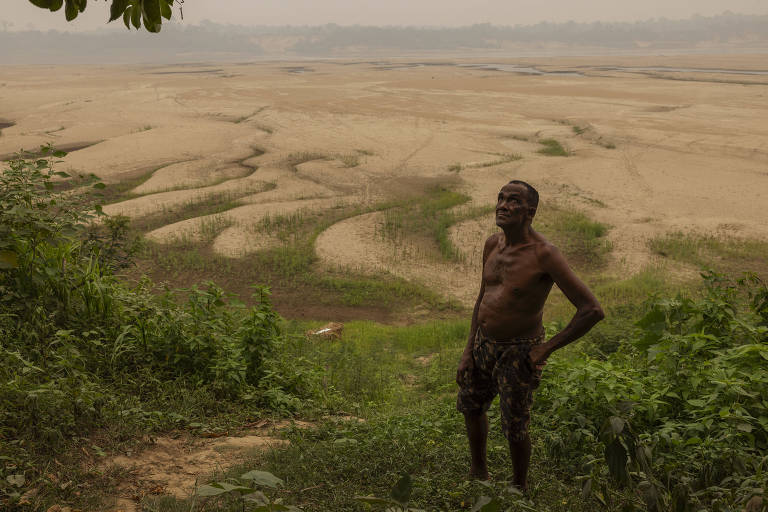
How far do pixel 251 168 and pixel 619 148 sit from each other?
10.8 metres

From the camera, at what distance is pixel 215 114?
87.5ft

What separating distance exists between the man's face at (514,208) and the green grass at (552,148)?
1616cm

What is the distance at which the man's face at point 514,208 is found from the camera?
318 centimetres

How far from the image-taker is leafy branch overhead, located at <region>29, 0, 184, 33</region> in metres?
2.34

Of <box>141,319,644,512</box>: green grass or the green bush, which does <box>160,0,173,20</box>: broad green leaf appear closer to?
<box>141,319,644,512</box>: green grass

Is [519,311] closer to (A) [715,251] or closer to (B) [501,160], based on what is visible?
(A) [715,251]

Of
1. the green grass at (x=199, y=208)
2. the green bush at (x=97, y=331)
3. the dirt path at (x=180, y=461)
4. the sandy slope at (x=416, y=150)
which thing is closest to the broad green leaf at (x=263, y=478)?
the dirt path at (x=180, y=461)

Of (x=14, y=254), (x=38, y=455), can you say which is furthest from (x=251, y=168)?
(x=38, y=455)

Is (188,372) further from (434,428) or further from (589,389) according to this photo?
(589,389)

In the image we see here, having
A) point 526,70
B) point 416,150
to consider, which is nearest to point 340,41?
point 526,70

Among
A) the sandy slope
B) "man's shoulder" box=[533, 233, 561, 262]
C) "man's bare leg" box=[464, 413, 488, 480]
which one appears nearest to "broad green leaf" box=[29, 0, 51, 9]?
"man's shoulder" box=[533, 233, 561, 262]

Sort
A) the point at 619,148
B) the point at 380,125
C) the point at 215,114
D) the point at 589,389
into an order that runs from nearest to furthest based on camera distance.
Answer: the point at 589,389 < the point at 619,148 < the point at 380,125 < the point at 215,114

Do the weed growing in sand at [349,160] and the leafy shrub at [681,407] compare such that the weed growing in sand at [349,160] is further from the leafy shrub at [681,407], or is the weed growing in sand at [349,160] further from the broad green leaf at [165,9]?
the broad green leaf at [165,9]

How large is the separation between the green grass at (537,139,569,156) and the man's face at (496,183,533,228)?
53.0ft
